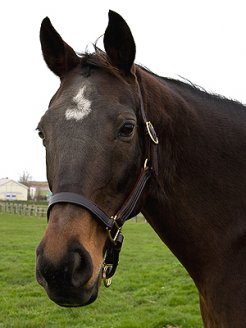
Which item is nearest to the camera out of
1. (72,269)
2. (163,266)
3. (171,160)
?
(72,269)

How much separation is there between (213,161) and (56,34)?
4.72 ft

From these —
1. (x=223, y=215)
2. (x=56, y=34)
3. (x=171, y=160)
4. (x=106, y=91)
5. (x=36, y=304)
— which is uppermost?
(x=56, y=34)

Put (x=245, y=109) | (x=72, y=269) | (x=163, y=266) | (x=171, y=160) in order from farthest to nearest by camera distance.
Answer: (x=163, y=266) → (x=245, y=109) → (x=171, y=160) → (x=72, y=269)

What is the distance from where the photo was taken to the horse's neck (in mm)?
3035

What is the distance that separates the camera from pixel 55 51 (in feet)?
10.4

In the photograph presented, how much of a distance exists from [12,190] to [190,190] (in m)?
117

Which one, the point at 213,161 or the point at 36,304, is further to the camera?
the point at 36,304

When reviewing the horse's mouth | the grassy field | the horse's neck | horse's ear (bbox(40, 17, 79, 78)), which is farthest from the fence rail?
the horse's mouth

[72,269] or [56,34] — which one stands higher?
[56,34]

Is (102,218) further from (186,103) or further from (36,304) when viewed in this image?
(36,304)

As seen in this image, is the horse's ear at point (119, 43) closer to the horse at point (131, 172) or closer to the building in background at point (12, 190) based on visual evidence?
the horse at point (131, 172)

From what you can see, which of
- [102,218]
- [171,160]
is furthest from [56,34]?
[102,218]

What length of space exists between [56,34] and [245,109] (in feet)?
5.21

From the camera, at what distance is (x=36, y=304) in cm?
899
